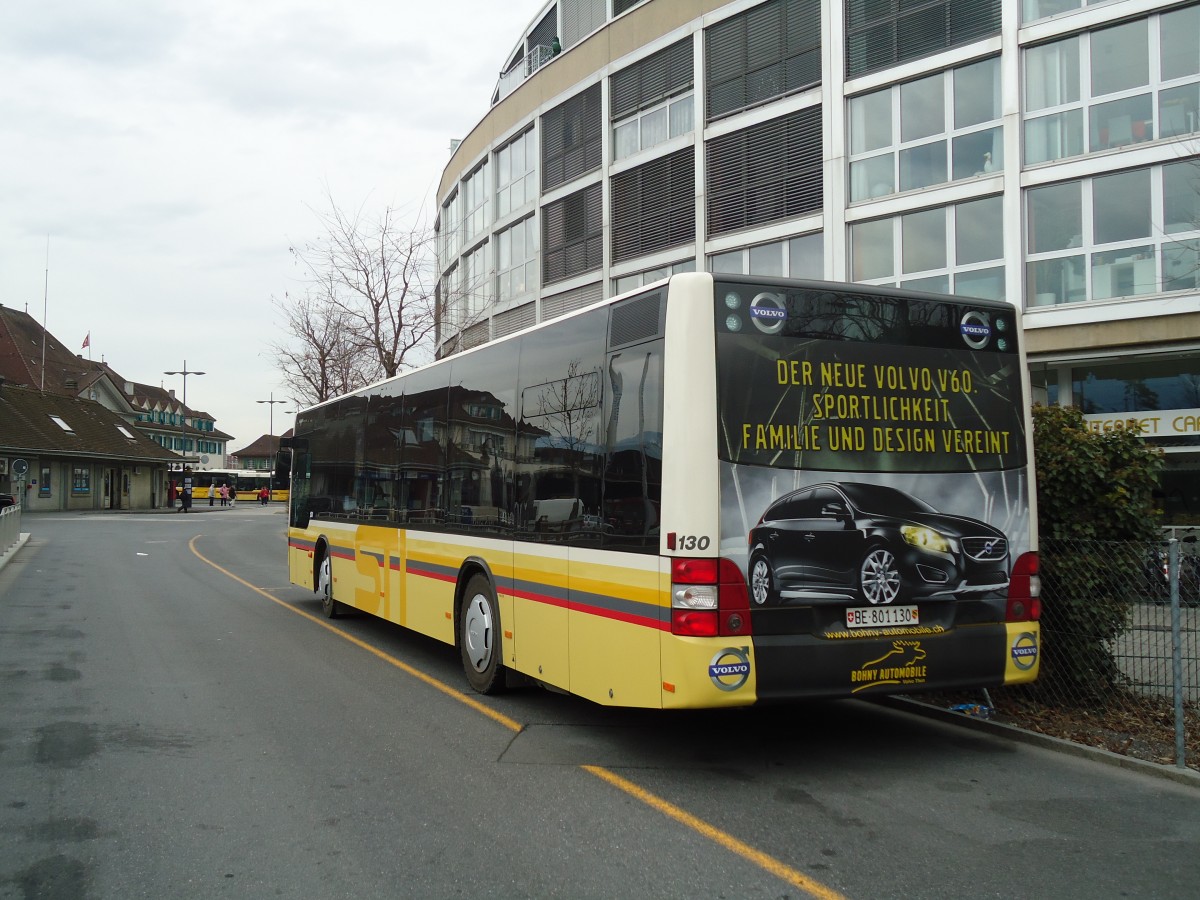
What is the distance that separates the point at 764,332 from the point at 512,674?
380 centimetres

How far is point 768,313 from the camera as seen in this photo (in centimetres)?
605

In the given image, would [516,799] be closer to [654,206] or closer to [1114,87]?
[1114,87]

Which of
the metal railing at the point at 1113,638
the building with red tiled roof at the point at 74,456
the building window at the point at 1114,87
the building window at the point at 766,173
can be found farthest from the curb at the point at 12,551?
the building window at the point at 1114,87

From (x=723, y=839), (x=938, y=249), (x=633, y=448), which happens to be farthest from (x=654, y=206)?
(x=723, y=839)

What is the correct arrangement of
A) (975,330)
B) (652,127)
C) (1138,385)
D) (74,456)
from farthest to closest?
(74,456)
(652,127)
(1138,385)
(975,330)

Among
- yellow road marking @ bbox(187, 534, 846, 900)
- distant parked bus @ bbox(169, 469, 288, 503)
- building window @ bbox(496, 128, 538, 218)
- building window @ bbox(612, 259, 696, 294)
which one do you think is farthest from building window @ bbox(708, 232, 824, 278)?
distant parked bus @ bbox(169, 469, 288, 503)

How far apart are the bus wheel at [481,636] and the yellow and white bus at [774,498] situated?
62 centimetres

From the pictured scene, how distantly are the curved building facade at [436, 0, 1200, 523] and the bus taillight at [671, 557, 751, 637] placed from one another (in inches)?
340

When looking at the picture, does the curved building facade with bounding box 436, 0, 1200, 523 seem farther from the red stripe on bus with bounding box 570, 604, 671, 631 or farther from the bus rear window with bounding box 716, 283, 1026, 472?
the red stripe on bus with bounding box 570, 604, 671, 631

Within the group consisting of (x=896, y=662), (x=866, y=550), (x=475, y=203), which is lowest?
(x=896, y=662)

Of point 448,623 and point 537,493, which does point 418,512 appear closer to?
point 448,623

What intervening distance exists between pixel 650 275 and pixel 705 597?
21661mm

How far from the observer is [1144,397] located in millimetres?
18547

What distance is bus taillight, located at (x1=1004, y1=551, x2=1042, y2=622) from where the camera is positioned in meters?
6.55
